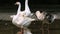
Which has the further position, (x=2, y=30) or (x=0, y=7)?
(x=0, y=7)

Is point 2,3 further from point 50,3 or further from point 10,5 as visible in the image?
point 50,3

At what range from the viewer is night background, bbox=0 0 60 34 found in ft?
9.50

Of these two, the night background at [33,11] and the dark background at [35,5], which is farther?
the dark background at [35,5]

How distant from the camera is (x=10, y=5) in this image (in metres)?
3.38

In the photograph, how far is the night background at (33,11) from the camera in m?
2.89

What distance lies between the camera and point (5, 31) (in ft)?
9.65

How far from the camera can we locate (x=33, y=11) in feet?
10.4

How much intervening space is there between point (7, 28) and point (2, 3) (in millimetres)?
618

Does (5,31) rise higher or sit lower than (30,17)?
lower

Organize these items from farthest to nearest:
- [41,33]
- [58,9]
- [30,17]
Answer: [58,9] < [41,33] < [30,17]

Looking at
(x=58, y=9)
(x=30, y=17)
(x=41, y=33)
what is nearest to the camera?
(x=30, y=17)

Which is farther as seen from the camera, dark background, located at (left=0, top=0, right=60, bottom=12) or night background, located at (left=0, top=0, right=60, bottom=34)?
dark background, located at (left=0, top=0, right=60, bottom=12)

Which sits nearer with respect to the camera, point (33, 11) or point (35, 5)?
point (33, 11)

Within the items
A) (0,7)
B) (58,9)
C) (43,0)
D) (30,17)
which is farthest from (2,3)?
(30,17)
